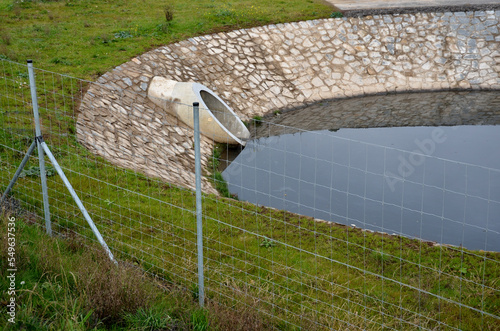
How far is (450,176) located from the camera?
11.2 m

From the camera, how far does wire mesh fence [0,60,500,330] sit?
5934mm

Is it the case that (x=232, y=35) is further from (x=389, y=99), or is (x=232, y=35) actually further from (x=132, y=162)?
(x=132, y=162)

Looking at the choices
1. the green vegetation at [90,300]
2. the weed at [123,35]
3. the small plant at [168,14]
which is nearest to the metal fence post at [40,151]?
the green vegetation at [90,300]

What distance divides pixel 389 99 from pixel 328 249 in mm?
9907

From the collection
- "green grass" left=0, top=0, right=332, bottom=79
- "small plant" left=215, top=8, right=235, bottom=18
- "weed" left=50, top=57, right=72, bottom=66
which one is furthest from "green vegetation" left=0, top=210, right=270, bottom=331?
"small plant" left=215, top=8, right=235, bottom=18

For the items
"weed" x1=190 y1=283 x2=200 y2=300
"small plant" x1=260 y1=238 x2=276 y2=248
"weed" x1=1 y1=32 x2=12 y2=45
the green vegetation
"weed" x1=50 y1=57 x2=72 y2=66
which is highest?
"weed" x1=1 y1=32 x2=12 y2=45

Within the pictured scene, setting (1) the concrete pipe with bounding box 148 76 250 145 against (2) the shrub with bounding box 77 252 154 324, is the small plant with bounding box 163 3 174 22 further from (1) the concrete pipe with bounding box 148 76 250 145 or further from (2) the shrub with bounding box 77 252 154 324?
(2) the shrub with bounding box 77 252 154 324

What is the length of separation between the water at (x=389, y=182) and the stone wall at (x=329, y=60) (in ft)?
6.39

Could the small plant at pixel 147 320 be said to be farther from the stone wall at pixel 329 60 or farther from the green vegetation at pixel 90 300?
the stone wall at pixel 329 60

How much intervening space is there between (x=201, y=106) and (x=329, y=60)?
6428mm

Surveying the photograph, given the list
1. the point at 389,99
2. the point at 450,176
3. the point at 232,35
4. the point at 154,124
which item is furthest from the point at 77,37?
the point at 450,176

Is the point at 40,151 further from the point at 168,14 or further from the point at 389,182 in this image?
the point at 168,14

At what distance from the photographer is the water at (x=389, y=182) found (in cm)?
909

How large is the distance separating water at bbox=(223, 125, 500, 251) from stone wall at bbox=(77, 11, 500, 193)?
195 cm
